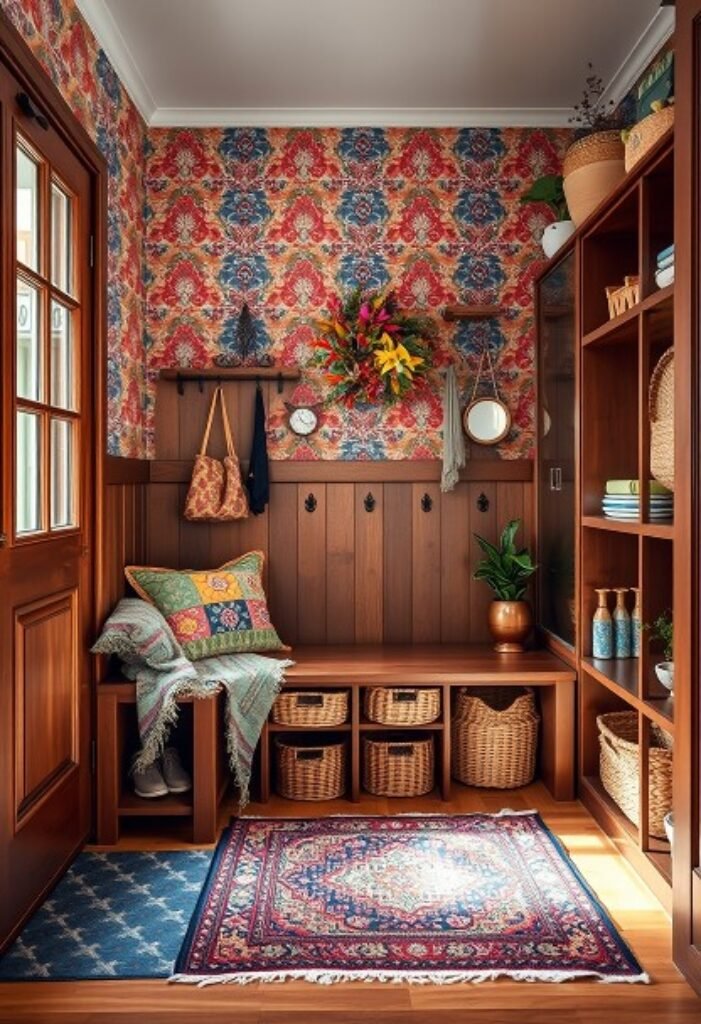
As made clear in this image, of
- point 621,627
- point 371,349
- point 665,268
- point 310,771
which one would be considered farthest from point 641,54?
point 310,771

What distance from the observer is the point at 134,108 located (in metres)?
3.81

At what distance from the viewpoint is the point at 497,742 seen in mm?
3568

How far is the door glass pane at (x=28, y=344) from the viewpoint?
2.54 m

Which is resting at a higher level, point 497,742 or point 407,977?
point 497,742

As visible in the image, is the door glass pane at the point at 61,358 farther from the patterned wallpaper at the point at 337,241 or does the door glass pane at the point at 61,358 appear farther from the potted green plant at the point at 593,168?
the potted green plant at the point at 593,168

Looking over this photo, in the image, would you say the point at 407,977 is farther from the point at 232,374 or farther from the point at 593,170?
the point at 593,170

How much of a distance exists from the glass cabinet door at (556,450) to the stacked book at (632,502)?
1.26ft

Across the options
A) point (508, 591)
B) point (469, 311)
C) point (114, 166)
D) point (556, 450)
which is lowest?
point (508, 591)

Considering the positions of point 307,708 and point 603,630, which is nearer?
point 603,630

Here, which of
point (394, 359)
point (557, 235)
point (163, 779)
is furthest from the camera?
point (394, 359)

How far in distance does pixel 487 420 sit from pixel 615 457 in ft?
2.74

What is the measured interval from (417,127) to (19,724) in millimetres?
3088

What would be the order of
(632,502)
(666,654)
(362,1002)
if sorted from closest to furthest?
(362,1002), (666,654), (632,502)

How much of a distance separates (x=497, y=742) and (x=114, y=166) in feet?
9.00
